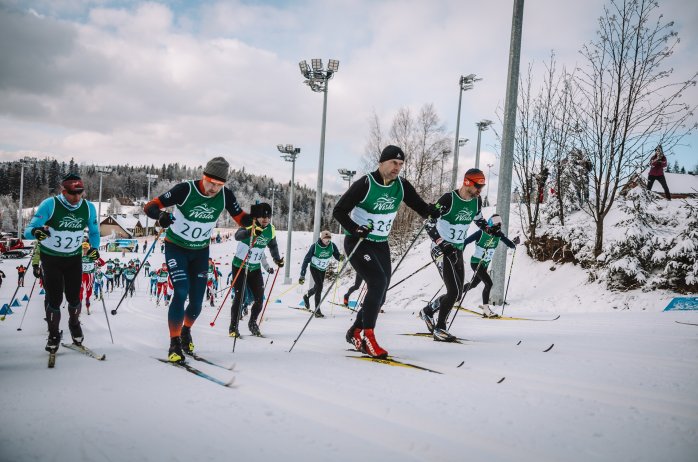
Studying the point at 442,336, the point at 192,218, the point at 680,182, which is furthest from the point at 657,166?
the point at 192,218

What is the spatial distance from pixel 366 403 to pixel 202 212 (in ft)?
7.86

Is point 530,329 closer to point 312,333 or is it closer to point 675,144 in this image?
point 312,333

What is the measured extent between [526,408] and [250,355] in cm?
267

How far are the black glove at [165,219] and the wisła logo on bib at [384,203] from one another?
6.33 feet

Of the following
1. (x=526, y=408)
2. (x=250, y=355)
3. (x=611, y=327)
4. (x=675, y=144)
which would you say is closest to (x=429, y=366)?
(x=526, y=408)

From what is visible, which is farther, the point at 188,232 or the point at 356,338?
the point at 356,338

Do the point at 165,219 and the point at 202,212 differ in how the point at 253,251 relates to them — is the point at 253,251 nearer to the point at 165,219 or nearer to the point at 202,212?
the point at 202,212

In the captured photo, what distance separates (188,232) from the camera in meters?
3.81

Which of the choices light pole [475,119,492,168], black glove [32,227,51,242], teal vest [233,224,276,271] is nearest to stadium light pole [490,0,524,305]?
teal vest [233,224,276,271]

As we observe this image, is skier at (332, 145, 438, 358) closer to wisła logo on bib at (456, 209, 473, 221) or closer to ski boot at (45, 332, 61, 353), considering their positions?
wisła logo on bib at (456, 209, 473, 221)

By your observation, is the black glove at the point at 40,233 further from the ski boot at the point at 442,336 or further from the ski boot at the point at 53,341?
the ski boot at the point at 442,336

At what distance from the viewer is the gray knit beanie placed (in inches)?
149

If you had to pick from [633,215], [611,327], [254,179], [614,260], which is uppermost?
[254,179]

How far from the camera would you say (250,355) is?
Answer: 4.05 m
